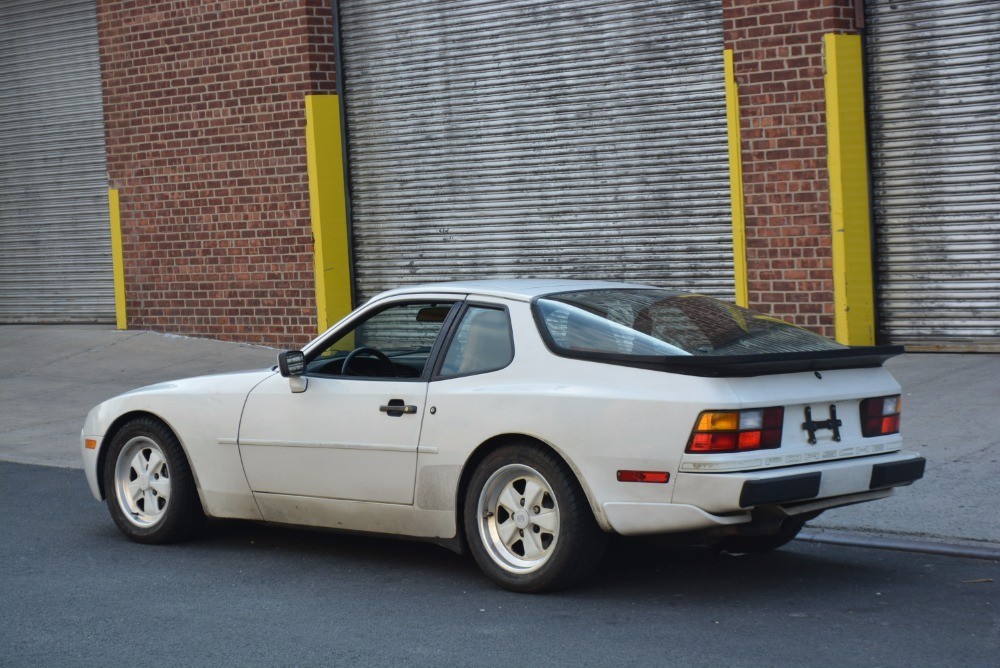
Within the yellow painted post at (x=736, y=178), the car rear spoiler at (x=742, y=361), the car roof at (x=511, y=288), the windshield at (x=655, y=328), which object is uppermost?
the yellow painted post at (x=736, y=178)

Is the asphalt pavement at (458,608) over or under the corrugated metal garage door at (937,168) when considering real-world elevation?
under

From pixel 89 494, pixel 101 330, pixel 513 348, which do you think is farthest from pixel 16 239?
pixel 513 348

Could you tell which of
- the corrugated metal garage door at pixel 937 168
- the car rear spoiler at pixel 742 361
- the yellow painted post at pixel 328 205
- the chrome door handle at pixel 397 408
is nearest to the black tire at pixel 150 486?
the chrome door handle at pixel 397 408

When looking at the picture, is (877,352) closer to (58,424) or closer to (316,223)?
(58,424)

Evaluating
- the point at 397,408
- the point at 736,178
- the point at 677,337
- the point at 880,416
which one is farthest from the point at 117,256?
the point at 880,416

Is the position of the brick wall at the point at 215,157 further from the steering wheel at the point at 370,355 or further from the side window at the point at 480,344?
the side window at the point at 480,344

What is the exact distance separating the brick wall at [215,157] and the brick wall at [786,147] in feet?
17.5

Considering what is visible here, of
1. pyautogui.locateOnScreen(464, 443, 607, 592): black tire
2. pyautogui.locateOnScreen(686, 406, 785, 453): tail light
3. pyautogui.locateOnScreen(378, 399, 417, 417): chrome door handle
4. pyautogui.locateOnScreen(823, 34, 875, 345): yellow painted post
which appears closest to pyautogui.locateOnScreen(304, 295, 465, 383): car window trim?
pyautogui.locateOnScreen(378, 399, 417, 417): chrome door handle

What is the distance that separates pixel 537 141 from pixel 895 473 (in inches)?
339

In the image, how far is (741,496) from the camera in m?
5.45

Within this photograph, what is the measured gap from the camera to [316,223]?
50.7 ft

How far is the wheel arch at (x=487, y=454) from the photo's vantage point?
5.73 meters

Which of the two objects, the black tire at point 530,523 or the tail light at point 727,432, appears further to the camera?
the black tire at point 530,523

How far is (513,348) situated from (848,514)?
2463mm
